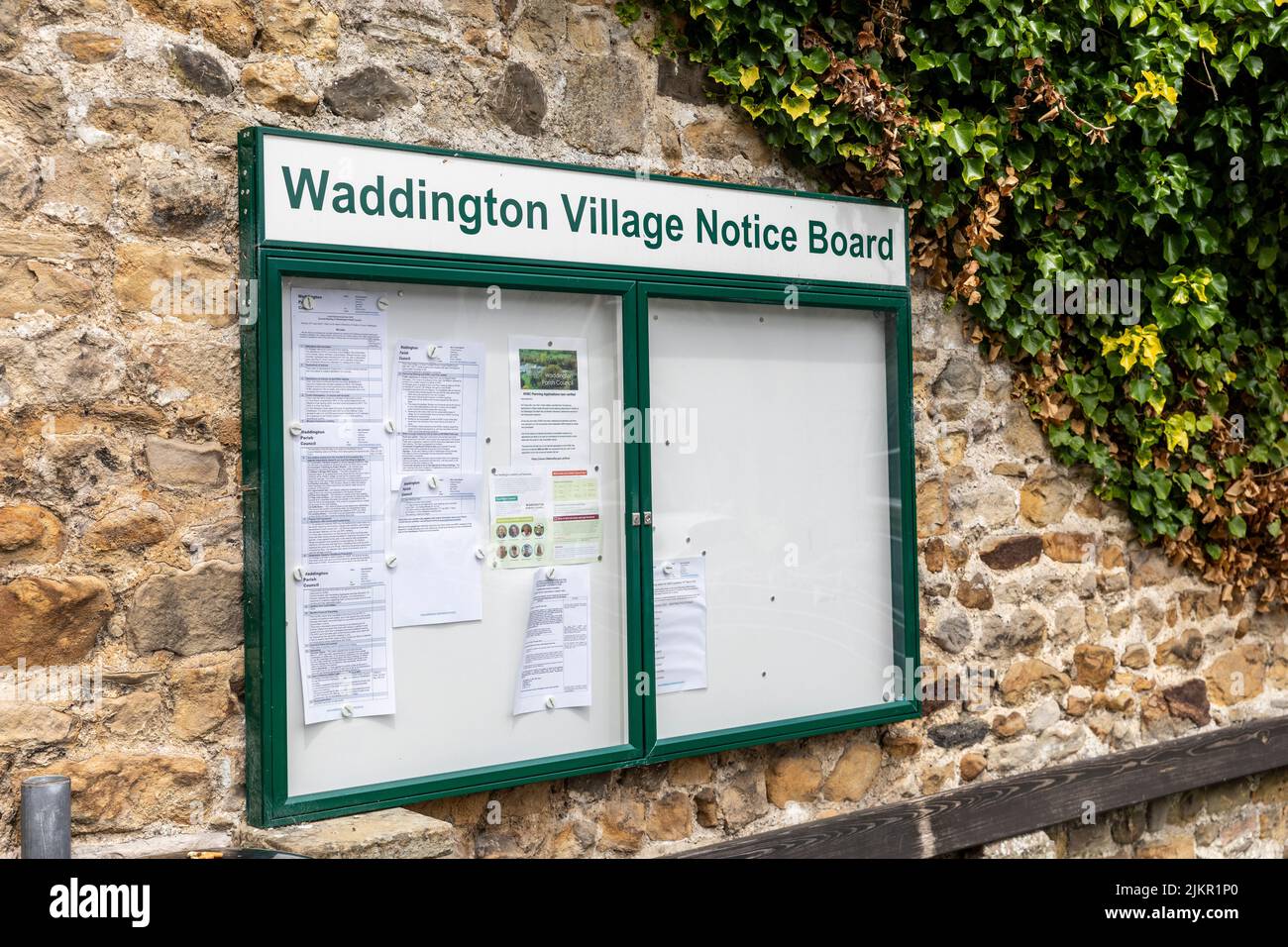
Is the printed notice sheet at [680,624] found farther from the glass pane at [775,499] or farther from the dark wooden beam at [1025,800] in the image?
the dark wooden beam at [1025,800]

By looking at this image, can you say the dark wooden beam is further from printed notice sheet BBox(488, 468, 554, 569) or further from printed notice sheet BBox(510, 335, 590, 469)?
printed notice sheet BBox(510, 335, 590, 469)

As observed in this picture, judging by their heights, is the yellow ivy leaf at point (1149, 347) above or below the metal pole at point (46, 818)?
above

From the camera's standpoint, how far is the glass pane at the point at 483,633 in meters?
3.16

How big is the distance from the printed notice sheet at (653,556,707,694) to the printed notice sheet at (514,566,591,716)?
0.84 ft

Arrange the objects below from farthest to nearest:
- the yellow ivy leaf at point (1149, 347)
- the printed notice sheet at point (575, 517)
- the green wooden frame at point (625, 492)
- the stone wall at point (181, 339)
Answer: the yellow ivy leaf at point (1149, 347), the printed notice sheet at point (575, 517), the green wooden frame at point (625, 492), the stone wall at point (181, 339)

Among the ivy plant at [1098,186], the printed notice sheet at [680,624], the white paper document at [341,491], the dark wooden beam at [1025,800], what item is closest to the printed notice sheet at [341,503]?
the white paper document at [341,491]

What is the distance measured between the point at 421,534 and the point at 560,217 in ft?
3.27

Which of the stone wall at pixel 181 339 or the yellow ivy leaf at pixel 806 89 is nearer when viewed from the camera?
the stone wall at pixel 181 339

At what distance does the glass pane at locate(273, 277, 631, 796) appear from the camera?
3.16 meters

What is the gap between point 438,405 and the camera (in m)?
3.37

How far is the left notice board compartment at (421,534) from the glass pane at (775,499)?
0.74ft

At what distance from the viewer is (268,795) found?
3039 mm

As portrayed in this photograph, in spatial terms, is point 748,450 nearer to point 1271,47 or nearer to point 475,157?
point 475,157

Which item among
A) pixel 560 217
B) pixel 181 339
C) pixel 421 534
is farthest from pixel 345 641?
pixel 560 217
